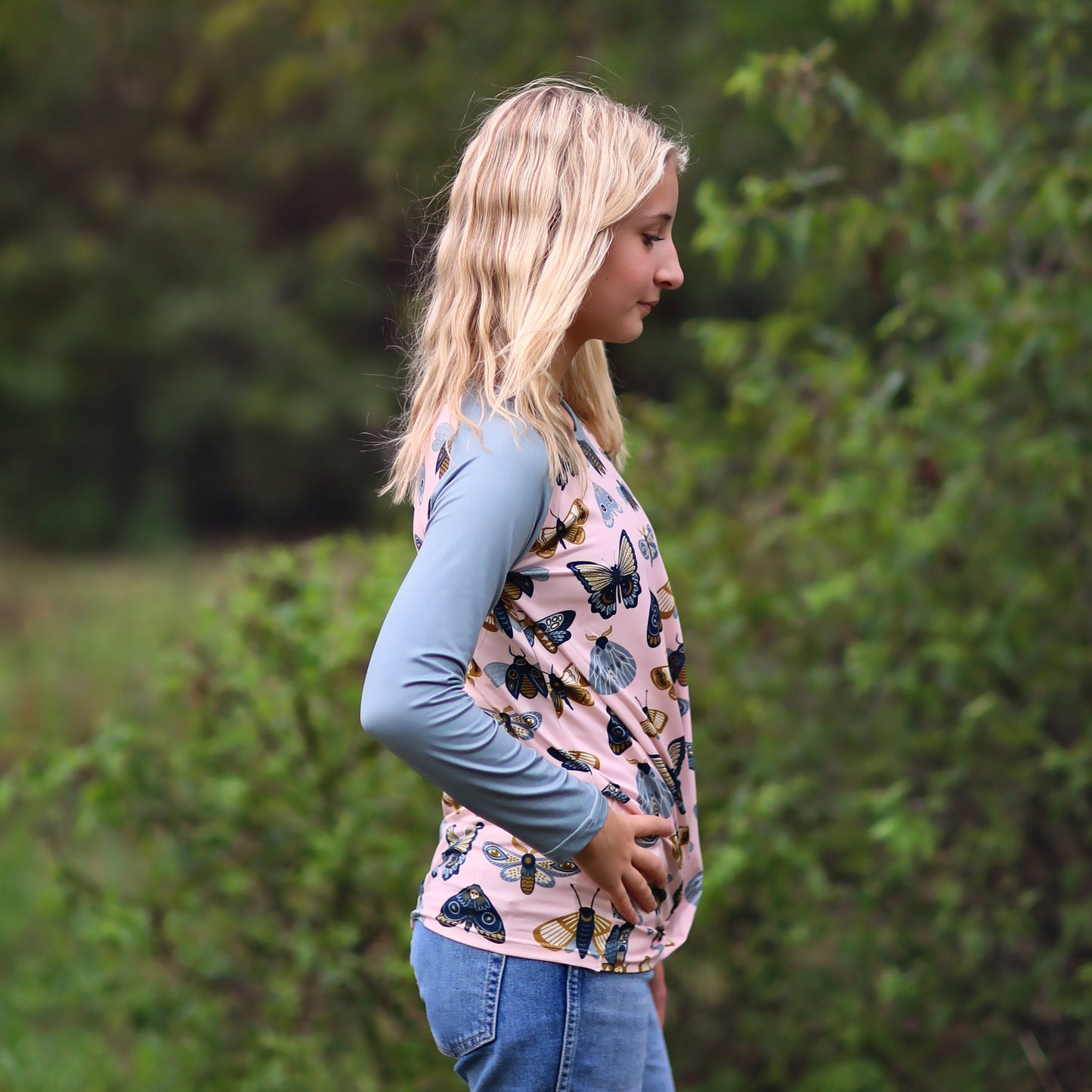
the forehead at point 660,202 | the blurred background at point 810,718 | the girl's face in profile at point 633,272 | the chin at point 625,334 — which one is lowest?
the blurred background at point 810,718

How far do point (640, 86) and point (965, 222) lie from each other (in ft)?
14.5

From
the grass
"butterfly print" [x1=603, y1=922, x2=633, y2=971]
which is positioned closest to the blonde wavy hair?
"butterfly print" [x1=603, y1=922, x2=633, y2=971]

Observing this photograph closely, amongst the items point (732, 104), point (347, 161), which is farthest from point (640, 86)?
point (347, 161)

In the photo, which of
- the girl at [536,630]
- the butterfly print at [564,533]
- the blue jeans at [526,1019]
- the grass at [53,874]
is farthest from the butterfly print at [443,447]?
the grass at [53,874]

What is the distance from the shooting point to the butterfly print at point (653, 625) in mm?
1639

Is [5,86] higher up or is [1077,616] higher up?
[5,86]

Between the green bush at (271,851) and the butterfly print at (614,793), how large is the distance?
5.13 ft

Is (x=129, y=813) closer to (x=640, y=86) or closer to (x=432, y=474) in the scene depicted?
(x=432, y=474)

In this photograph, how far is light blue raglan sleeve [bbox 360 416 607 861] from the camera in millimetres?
1399

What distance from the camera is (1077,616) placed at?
312 centimetres

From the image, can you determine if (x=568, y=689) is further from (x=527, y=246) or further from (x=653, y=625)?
(x=527, y=246)

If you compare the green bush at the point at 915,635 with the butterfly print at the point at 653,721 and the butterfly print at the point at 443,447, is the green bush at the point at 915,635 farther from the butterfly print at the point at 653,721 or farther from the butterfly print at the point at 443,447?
the butterfly print at the point at 443,447

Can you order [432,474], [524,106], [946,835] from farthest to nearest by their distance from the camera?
[946,835] → [524,106] → [432,474]

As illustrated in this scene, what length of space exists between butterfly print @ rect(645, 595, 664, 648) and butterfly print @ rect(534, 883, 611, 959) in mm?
307
